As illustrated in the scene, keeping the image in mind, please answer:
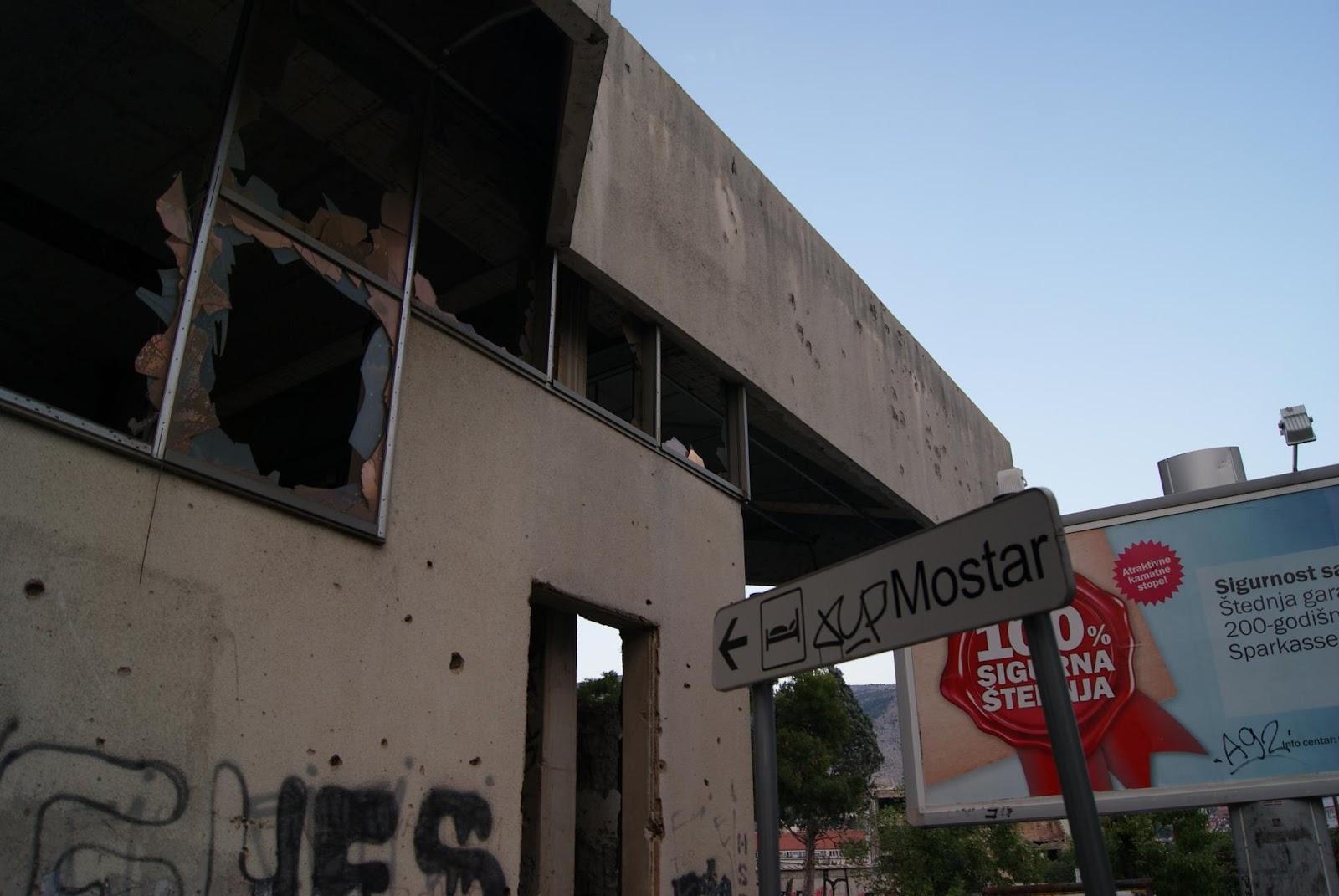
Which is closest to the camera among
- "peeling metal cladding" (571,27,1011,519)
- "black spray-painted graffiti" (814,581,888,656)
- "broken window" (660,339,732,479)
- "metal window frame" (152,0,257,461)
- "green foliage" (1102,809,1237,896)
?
"black spray-painted graffiti" (814,581,888,656)

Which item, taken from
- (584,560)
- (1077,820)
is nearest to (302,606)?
(584,560)

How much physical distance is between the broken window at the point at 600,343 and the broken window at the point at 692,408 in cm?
41

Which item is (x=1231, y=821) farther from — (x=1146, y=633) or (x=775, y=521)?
(x=775, y=521)

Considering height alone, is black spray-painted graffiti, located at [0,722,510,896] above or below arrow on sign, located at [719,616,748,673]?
below

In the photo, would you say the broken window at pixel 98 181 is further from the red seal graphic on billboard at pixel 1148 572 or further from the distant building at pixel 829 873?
the distant building at pixel 829 873

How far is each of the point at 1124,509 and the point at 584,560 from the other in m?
3.52

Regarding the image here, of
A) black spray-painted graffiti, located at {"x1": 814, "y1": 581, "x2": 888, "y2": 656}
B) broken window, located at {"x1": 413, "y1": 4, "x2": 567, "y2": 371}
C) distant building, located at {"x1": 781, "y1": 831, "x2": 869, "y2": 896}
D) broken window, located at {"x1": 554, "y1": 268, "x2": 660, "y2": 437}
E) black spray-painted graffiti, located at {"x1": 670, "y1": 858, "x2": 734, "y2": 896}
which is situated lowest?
distant building, located at {"x1": 781, "y1": 831, "x2": 869, "y2": 896}

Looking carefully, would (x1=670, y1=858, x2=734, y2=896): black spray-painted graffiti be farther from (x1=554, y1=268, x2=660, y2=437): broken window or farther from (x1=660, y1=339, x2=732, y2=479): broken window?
(x1=554, y1=268, x2=660, y2=437): broken window

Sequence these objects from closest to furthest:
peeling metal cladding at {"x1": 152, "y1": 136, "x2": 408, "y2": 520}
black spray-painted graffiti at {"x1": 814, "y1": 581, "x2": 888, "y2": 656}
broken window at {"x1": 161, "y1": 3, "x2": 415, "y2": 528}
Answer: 1. black spray-painted graffiti at {"x1": 814, "y1": 581, "x2": 888, "y2": 656}
2. peeling metal cladding at {"x1": 152, "y1": 136, "x2": 408, "y2": 520}
3. broken window at {"x1": 161, "y1": 3, "x2": 415, "y2": 528}

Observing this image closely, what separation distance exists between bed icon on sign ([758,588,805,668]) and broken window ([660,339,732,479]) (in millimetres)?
4806

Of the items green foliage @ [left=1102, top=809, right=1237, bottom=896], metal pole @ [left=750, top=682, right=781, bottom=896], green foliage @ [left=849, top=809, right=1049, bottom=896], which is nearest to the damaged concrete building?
metal pole @ [left=750, top=682, right=781, bottom=896]

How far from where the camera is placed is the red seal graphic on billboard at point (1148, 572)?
614 cm

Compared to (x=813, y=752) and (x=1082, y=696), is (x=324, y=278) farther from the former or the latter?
(x=813, y=752)

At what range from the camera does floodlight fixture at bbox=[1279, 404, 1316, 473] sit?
24.6 ft
